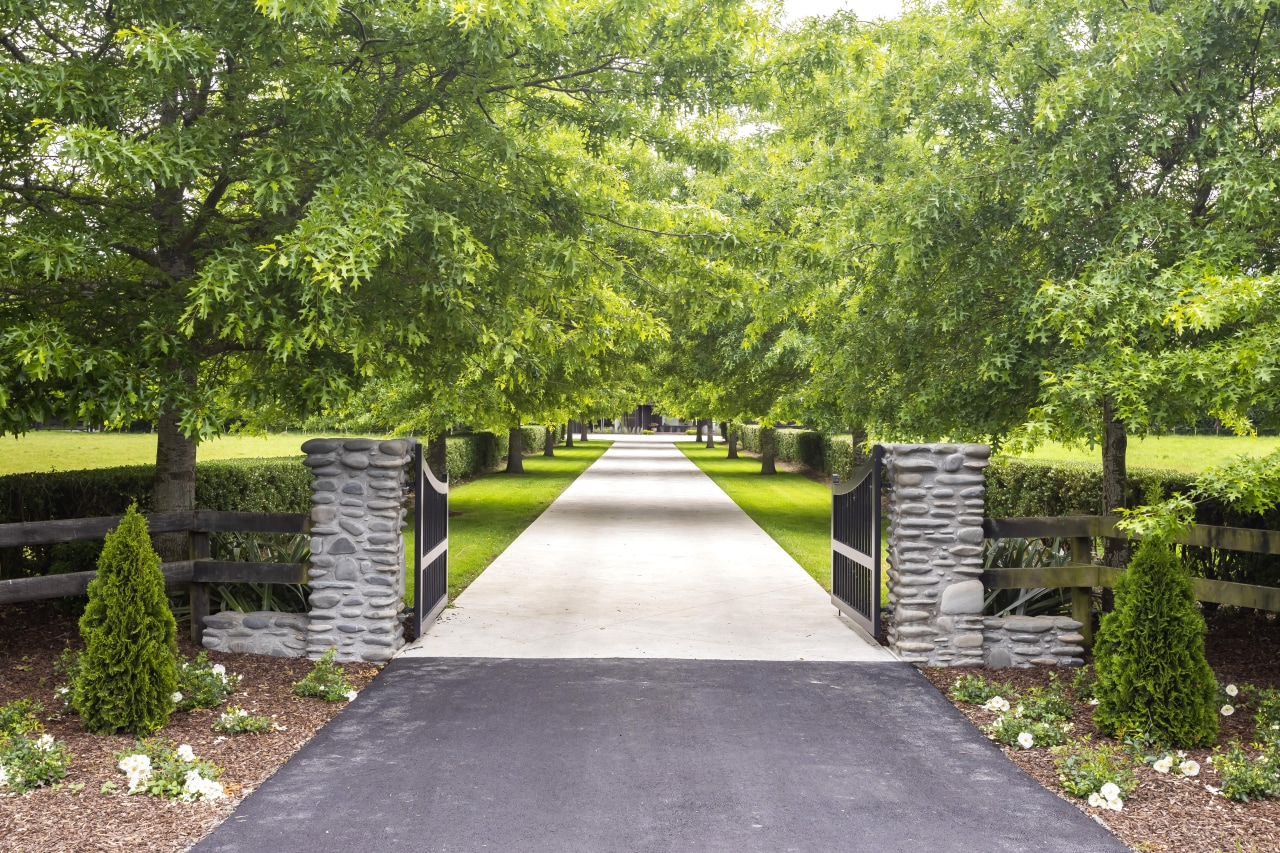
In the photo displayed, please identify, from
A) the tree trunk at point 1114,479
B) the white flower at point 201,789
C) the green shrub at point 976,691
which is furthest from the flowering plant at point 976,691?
the white flower at point 201,789

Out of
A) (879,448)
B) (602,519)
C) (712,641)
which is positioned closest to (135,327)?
(712,641)

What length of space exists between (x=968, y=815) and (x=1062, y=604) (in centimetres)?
405

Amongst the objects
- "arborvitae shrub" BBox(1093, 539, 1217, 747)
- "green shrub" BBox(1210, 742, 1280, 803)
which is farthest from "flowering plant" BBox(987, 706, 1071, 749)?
"green shrub" BBox(1210, 742, 1280, 803)

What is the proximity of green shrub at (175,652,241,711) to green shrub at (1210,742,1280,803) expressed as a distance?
5811 mm

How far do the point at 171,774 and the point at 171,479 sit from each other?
3.99 metres

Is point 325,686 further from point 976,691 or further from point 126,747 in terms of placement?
point 976,691

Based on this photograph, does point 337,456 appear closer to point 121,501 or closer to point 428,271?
point 428,271

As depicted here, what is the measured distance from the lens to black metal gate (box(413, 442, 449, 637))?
7.70 metres

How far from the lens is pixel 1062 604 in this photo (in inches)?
313

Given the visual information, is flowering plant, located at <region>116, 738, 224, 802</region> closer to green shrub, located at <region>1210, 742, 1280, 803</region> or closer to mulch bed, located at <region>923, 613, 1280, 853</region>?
mulch bed, located at <region>923, 613, 1280, 853</region>

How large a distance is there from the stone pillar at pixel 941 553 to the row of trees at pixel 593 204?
871mm

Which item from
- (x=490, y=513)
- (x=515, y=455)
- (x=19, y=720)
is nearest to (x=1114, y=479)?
(x=19, y=720)

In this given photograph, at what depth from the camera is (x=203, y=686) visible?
20.0 feet

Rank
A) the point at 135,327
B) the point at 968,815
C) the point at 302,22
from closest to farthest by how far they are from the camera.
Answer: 1. the point at 968,815
2. the point at 302,22
3. the point at 135,327
